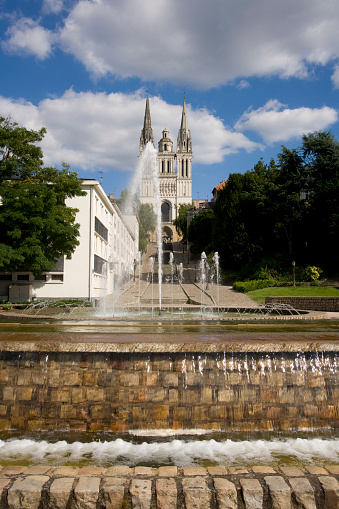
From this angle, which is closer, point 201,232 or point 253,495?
point 253,495

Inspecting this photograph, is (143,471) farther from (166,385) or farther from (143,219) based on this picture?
(143,219)

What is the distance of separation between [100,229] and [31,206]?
10649mm

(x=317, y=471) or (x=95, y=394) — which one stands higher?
(x=95, y=394)

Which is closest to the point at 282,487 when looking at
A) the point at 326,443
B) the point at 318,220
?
the point at 326,443

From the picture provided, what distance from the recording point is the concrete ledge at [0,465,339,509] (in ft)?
13.6

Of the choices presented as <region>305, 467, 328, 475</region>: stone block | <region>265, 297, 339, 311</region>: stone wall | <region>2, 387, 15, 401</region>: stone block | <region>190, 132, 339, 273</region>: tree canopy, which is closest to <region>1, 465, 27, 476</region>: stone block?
<region>2, 387, 15, 401</region>: stone block

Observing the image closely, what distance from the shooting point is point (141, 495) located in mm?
4152

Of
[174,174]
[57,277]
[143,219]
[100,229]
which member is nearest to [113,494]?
[57,277]

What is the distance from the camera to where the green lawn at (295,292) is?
2858 centimetres

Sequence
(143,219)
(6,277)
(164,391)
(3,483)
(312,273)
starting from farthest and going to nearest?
(143,219), (312,273), (6,277), (164,391), (3,483)

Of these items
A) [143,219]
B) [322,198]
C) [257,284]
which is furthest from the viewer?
[143,219]

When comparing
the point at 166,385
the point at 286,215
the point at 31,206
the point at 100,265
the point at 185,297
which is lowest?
the point at 166,385

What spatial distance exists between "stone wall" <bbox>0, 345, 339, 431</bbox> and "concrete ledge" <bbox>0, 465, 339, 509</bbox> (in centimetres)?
202

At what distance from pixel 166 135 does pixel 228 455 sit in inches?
5208
